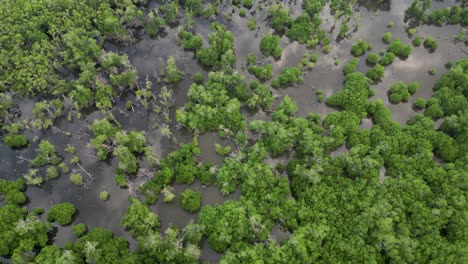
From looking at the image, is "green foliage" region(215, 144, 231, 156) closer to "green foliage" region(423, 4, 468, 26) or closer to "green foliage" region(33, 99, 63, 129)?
"green foliage" region(33, 99, 63, 129)

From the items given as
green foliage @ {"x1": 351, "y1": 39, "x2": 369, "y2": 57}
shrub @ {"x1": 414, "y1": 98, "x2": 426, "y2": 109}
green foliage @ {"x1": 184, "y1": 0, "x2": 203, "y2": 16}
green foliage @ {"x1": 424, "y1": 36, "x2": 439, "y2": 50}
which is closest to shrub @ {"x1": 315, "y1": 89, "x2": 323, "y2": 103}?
green foliage @ {"x1": 351, "y1": 39, "x2": 369, "y2": 57}

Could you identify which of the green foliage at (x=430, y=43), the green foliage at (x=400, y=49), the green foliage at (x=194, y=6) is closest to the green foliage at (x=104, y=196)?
the green foliage at (x=194, y=6)

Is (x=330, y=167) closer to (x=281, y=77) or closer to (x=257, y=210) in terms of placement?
(x=257, y=210)

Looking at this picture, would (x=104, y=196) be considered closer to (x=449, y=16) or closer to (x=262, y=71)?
(x=262, y=71)

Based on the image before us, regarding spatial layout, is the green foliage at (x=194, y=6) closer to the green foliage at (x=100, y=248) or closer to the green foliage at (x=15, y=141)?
the green foliage at (x=15, y=141)

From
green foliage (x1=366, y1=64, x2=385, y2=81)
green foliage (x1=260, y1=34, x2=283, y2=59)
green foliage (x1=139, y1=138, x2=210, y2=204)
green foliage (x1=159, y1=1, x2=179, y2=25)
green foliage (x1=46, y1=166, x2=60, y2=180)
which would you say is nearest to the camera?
green foliage (x1=139, y1=138, x2=210, y2=204)

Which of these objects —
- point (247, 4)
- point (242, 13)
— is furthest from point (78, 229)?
point (247, 4)

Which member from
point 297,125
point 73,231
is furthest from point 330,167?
point 73,231
